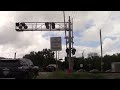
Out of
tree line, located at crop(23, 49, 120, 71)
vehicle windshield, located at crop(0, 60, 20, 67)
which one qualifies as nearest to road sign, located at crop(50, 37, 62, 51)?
vehicle windshield, located at crop(0, 60, 20, 67)

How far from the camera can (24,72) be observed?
23.0 metres

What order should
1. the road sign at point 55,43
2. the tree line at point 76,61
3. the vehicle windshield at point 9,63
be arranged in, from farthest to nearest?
the tree line at point 76,61
the road sign at point 55,43
the vehicle windshield at point 9,63

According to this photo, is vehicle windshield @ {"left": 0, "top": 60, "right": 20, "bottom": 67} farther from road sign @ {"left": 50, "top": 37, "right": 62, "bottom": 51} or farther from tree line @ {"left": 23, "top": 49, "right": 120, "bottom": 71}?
tree line @ {"left": 23, "top": 49, "right": 120, "bottom": 71}

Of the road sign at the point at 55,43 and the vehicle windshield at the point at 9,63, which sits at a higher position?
the road sign at the point at 55,43

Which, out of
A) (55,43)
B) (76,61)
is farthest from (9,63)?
(76,61)

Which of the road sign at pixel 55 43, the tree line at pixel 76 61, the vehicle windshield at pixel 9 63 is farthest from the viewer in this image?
the tree line at pixel 76 61

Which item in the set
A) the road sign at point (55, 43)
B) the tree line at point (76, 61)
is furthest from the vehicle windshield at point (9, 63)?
the tree line at point (76, 61)

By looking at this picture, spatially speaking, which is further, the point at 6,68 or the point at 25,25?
the point at 25,25

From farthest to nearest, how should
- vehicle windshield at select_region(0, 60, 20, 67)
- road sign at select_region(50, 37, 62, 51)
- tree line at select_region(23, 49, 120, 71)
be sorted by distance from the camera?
tree line at select_region(23, 49, 120, 71) → road sign at select_region(50, 37, 62, 51) → vehicle windshield at select_region(0, 60, 20, 67)

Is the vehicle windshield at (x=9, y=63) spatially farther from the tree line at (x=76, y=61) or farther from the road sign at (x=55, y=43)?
the tree line at (x=76, y=61)
